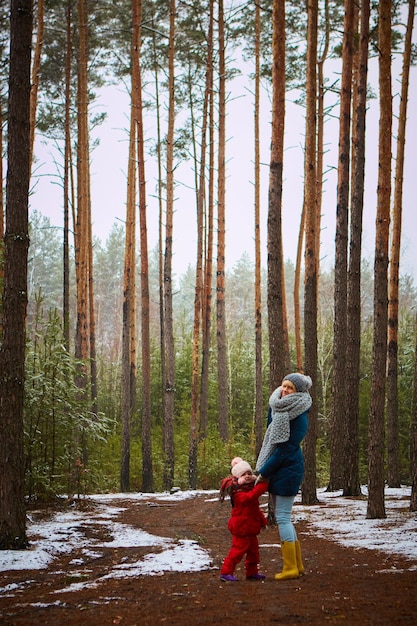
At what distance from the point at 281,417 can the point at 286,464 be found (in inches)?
14.4

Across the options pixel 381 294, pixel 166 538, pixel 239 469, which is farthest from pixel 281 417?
pixel 381 294

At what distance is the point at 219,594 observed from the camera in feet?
14.9

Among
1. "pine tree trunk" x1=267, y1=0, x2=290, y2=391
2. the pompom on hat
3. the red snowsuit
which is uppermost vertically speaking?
"pine tree trunk" x1=267, y1=0, x2=290, y2=391

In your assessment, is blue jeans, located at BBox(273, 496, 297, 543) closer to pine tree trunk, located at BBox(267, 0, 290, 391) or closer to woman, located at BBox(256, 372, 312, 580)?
woman, located at BBox(256, 372, 312, 580)

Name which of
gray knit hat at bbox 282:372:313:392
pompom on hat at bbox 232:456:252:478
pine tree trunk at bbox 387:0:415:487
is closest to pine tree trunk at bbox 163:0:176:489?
pine tree trunk at bbox 387:0:415:487

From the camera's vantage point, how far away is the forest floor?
3904 millimetres

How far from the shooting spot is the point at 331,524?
8.49 meters

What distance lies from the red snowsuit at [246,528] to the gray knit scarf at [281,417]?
0.78 feet

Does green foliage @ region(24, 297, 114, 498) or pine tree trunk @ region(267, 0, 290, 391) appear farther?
green foliage @ region(24, 297, 114, 498)

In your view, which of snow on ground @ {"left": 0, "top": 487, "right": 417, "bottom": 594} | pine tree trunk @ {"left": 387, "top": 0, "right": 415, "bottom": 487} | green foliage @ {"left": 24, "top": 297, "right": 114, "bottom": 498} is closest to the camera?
snow on ground @ {"left": 0, "top": 487, "right": 417, "bottom": 594}

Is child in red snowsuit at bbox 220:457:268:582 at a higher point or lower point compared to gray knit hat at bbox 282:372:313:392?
lower

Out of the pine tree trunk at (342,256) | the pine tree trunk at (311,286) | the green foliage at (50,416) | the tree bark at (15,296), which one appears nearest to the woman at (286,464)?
the tree bark at (15,296)

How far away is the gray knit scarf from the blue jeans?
0.31 meters

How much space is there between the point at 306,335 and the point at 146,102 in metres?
13.4
